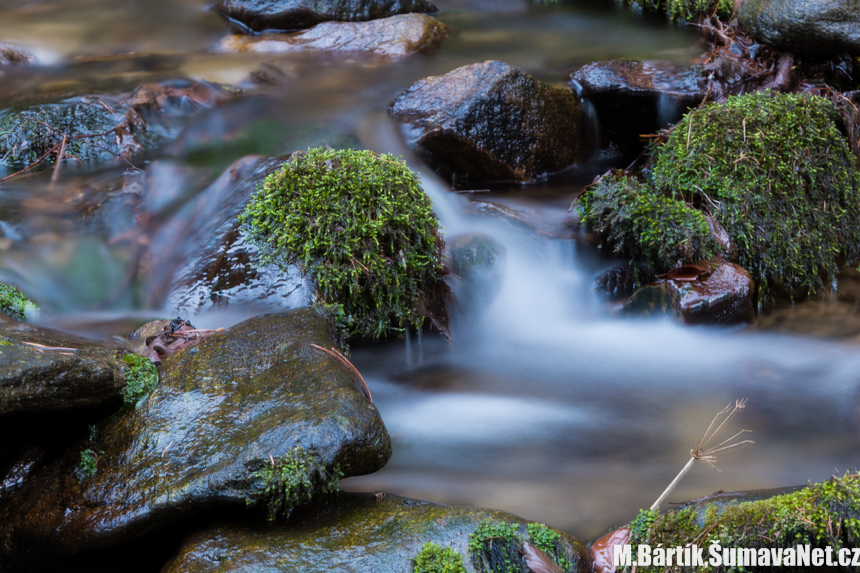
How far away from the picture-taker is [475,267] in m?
4.61

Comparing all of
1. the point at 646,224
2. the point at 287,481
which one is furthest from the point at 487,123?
the point at 287,481

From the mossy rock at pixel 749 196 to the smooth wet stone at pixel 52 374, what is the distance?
357 cm

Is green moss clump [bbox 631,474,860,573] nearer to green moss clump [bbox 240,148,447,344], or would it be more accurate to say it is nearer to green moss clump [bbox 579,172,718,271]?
green moss clump [bbox 240,148,447,344]

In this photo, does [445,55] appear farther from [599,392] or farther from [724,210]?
[599,392]

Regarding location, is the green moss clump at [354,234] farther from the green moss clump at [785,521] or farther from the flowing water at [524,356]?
the green moss clump at [785,521]

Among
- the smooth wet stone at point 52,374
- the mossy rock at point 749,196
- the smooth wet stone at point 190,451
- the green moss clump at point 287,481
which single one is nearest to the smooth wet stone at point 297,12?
the mossy rock at point 749,196

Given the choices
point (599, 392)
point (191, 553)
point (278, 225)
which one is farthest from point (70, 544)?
point (599, 392)

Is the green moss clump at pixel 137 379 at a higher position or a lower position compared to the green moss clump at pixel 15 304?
higher

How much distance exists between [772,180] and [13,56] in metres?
8.50

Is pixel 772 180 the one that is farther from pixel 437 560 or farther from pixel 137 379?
pixel 137 379

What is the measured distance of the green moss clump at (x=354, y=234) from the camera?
3730mm

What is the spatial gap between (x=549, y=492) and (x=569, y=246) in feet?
7.61

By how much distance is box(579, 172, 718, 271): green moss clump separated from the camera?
177 inches

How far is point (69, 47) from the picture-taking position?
793 cm
